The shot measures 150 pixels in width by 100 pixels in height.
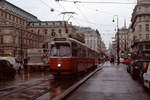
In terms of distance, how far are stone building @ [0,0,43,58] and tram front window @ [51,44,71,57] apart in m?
Result: 30.5

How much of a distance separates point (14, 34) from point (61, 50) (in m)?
47.9

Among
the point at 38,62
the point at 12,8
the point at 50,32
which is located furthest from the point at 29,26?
the point at 38,62

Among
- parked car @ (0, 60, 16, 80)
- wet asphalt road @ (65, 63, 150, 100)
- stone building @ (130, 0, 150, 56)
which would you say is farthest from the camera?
stone building @ (130, 0, 150, 56)

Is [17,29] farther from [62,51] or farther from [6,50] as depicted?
[62,51]

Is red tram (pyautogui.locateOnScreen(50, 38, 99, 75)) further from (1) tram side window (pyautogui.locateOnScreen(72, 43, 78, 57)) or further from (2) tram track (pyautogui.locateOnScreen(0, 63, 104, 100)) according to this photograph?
(2) tram track (pyautogui.locateOnScreen(0, 63, 104, 100))

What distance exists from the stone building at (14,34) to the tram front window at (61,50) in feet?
100

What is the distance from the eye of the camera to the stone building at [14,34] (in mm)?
64062

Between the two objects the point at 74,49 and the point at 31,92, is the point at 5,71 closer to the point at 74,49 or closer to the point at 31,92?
the point at 74,49

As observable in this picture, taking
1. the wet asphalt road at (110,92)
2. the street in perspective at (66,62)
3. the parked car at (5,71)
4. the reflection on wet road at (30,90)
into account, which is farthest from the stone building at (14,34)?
the wet asphalt road at (110,92)

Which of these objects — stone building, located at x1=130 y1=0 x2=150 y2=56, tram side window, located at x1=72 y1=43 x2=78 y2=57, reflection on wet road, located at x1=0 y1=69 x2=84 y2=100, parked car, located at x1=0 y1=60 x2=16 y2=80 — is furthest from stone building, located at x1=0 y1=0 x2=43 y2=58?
reflection on wet road, located at x1=0 y1=69 x2=84 y2=100

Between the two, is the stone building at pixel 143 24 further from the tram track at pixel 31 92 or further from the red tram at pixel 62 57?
the tram track at pixel 31 92

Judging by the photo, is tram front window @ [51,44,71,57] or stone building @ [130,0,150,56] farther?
stone building @ [130,0,150,56]

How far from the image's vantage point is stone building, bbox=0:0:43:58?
64062 millimetres

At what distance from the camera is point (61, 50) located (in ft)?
61.5
